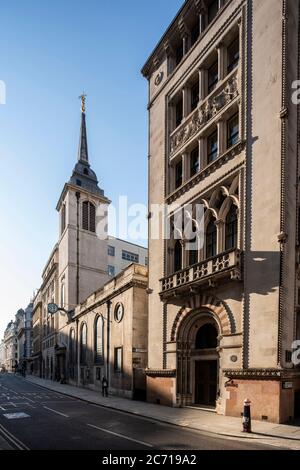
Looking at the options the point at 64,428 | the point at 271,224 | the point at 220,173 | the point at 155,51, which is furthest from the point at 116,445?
the point at 155,51

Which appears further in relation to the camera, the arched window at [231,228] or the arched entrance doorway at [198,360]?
the arched entrance doorway at [198,360]

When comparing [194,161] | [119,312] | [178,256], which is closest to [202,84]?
[194,161]

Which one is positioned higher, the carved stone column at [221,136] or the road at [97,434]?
the carved stone column at [221,136]

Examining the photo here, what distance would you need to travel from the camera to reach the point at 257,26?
19109mm

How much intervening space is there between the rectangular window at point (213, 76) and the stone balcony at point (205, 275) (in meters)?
11.7

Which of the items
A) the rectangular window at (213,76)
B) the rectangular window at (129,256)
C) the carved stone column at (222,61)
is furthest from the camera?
the rectangular window at (129,256)

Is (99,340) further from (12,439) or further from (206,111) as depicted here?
A: (206,111)

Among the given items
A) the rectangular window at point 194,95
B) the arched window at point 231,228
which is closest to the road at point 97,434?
the arched window at point 231,228

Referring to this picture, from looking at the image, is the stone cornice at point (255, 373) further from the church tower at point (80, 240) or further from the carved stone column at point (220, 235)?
the church tower at point (80, 240)

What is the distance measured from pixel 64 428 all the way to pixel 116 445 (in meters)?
3.87

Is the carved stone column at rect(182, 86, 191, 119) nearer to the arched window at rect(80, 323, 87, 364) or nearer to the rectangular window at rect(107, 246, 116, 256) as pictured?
the arched window at rect(80, 323, 87, 364)

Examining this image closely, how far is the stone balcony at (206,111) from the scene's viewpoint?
20.6 metres

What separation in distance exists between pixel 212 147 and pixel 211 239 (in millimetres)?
6081
